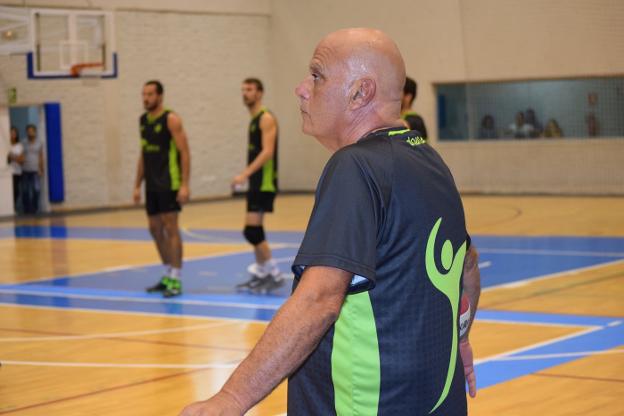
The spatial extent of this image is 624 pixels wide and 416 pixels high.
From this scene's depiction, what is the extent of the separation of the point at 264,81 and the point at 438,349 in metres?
23.6

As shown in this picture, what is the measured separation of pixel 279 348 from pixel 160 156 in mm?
8830

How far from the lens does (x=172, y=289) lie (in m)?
10.6

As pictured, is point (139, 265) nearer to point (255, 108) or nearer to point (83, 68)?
point (255, 108)

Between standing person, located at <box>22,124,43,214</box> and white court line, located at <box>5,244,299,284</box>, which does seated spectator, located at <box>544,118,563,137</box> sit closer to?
white court line, located at <box>5,244,299,284</box>

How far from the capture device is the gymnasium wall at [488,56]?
2009cm

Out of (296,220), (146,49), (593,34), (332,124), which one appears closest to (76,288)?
(296,220)

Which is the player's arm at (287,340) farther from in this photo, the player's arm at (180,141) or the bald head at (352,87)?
the player's arm at (180,141)

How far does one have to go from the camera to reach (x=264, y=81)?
25.9m

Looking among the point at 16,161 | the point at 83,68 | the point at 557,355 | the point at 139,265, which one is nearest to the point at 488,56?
the point at 83,68

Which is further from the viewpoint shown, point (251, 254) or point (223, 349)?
point (251, 254)

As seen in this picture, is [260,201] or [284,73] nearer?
[260,201]

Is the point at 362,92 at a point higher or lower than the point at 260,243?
higher

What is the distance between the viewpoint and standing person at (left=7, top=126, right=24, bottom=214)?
20.8m

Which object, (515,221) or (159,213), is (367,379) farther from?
(515,221)
